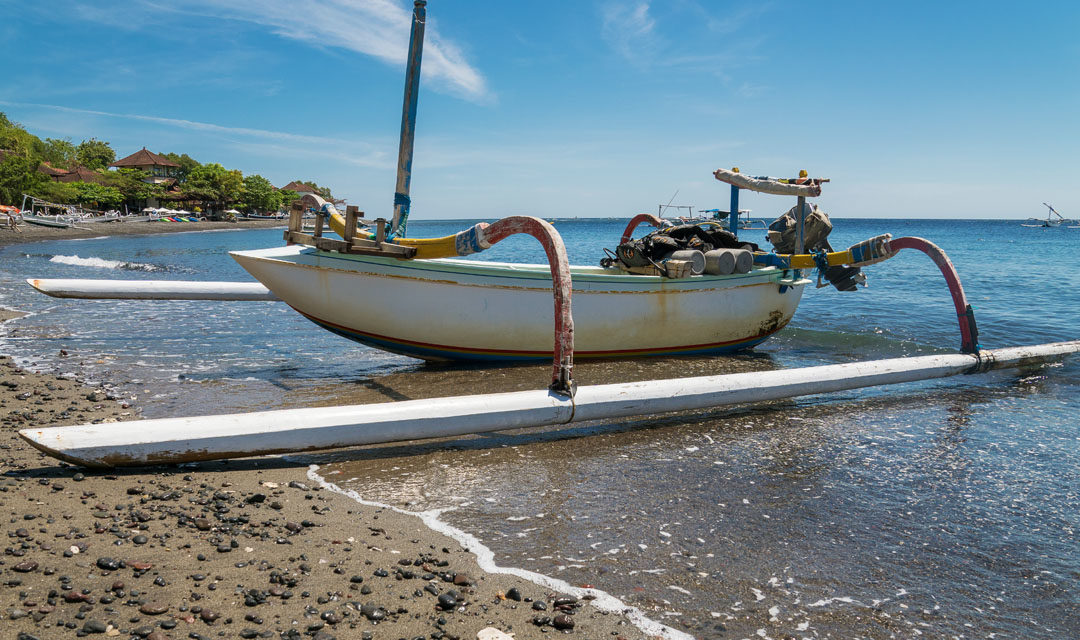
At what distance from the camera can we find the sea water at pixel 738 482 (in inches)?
142

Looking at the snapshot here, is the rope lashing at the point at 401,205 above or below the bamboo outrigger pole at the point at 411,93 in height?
below

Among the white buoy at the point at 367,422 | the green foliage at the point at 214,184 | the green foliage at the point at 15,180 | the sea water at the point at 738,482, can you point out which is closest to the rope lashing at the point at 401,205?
the sea water at the point at 738,482

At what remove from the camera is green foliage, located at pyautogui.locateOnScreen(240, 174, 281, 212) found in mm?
104875

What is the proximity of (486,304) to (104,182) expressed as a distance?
8794cm

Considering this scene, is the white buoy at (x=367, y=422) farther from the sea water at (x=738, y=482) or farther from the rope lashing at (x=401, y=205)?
the rope lashing at (x=401, y=205)

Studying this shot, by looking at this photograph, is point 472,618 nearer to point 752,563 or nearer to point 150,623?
point 150,623

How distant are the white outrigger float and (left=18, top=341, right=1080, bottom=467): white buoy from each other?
0.01 m

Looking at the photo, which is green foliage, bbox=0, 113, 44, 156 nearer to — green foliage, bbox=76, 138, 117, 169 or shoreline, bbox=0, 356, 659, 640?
green foliage, bbox=76, 138, 117, 169

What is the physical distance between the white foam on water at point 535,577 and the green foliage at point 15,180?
2560 inches

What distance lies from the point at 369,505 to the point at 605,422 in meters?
2.80

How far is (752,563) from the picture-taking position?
3.91 m

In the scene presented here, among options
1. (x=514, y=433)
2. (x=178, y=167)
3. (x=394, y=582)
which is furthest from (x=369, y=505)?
(x=178, y=167)

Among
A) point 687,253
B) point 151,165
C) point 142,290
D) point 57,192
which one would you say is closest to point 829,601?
point 687,253

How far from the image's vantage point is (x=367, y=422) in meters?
4.85
